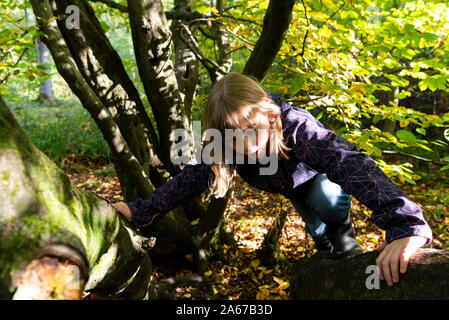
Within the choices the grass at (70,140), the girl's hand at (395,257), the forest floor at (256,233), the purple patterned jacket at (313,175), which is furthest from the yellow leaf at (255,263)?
the grass at (70,140)

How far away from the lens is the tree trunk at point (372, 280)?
3.45 ft

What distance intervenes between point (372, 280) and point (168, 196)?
3.74 ft

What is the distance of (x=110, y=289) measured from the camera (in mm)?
1509

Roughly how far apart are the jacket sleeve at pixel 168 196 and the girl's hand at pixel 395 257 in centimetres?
106

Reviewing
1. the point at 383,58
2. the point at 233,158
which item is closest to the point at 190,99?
the point at 233,158

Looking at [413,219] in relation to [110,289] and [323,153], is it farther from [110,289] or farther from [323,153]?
[110,289]

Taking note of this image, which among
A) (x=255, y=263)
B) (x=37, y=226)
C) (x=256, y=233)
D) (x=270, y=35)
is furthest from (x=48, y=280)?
(x=256, y=233)

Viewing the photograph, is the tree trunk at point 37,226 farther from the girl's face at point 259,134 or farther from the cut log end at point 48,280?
the girl's face at point 259,134

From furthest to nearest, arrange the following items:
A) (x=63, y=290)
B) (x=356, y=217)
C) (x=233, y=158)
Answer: (x=356, y=217) → (x=233, y=158) → (x=63, y=290)

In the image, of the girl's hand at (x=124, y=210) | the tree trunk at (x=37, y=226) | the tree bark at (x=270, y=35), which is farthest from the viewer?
the tree bark at (x=270, y=35)

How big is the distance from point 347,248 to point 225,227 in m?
1.87

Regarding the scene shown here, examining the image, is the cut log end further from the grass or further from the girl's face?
the grass

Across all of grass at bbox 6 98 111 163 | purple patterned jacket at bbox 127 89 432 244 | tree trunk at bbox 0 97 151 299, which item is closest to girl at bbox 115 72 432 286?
purple patterned jacket at bbox 127 89 432 244
